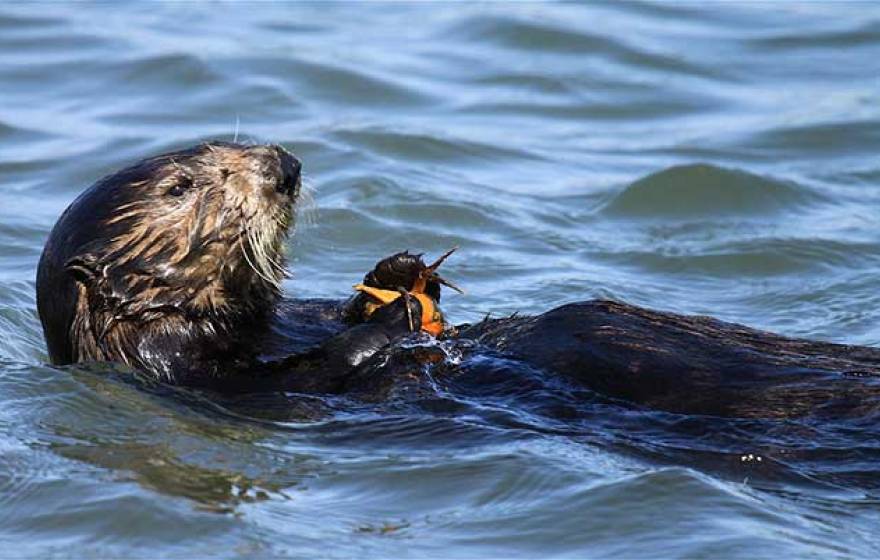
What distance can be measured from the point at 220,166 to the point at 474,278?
8.49 ft

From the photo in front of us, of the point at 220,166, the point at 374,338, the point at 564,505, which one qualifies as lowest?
the point at 564,505

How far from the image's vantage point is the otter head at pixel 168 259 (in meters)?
5.40

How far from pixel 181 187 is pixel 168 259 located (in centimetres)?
27

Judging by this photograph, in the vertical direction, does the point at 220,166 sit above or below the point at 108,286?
above

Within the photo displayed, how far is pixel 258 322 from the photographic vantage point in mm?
5656

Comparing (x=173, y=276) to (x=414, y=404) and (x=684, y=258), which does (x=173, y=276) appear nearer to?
(x=414, y=404)

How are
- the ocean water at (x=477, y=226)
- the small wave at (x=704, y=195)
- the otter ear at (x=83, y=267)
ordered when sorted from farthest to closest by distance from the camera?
the small wave at (x=704, y=195), the otter ear at (x=83, y=267), the ocean water at (x=477, y=226)

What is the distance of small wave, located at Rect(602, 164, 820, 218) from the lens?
920cm

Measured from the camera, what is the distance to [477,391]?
5.29 metres

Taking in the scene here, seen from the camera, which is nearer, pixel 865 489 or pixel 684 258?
pixel 865 489

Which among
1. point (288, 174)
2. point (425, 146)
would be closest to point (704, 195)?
point (425, 146)

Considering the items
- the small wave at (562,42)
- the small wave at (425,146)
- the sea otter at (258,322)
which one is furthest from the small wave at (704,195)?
the sea otter at (258,322)

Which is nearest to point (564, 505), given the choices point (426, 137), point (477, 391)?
point (477, 391)

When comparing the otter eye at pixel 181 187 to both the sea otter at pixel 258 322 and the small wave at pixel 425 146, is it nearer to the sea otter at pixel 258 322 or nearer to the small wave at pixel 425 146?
the sea otter at pixel 258 322
